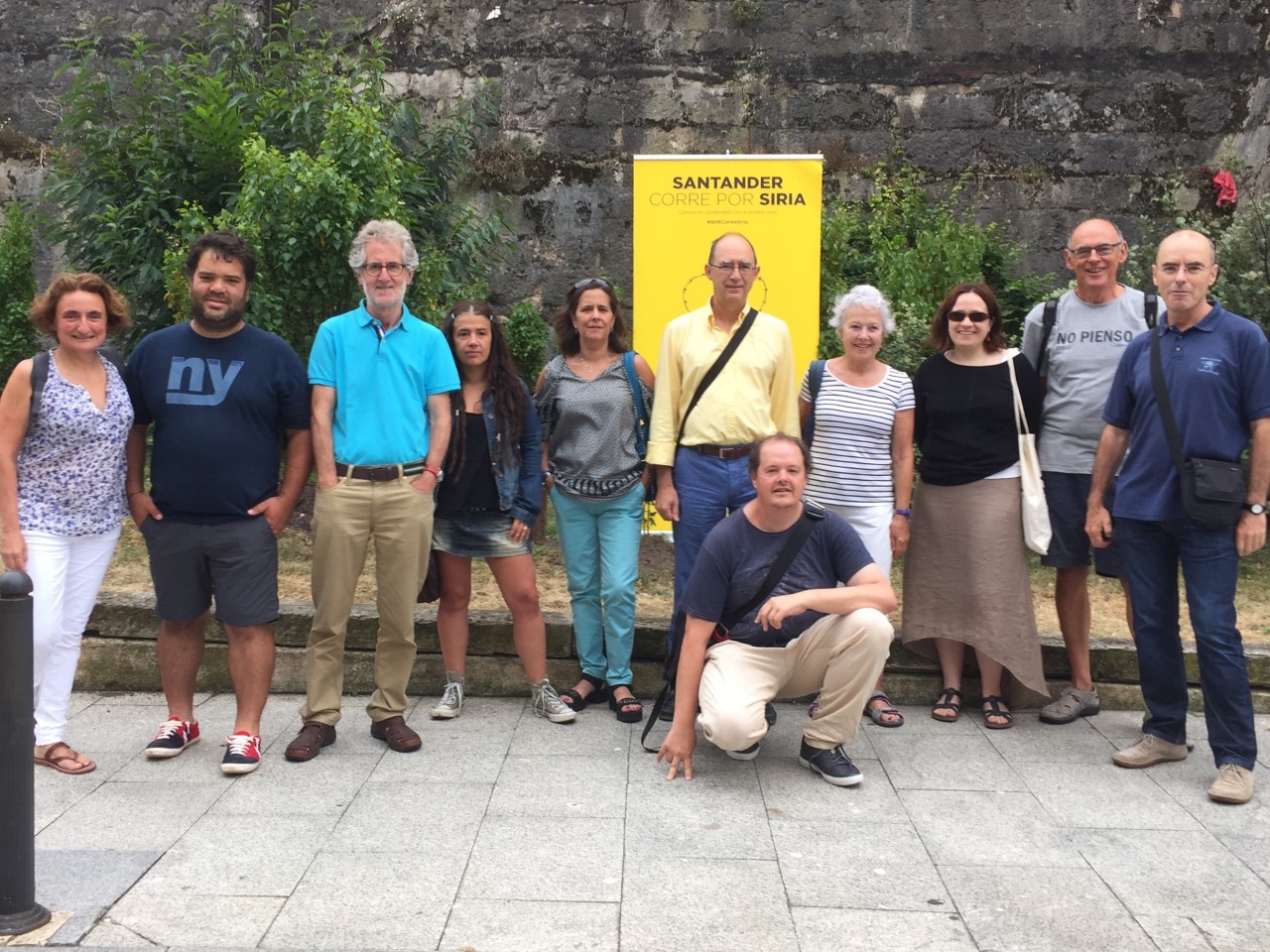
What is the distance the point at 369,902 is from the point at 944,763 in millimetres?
2250

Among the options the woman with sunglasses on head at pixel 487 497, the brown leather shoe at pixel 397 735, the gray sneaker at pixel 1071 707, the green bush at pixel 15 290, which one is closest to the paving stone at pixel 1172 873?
the gray sneaker at pixel 1071 707

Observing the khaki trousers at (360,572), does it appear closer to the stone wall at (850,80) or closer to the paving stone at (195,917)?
the paving stone at (195,917)

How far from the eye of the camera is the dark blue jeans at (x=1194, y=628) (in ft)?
14.0

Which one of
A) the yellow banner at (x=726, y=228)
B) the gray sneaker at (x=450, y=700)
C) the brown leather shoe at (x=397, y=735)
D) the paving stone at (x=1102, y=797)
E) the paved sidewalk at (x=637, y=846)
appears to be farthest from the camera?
the yellow banner at (x=726, y=228)

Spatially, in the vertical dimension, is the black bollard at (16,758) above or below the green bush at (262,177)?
below

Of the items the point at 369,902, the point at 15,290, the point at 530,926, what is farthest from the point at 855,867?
the point at 15,290

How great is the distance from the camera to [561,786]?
4211mm

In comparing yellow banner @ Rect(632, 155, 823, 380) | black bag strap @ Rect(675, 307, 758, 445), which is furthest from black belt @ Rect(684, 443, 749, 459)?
yellow banner @ Rect(632, 155, 823, 380)

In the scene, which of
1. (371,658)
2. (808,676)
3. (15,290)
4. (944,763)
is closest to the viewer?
(808,676)

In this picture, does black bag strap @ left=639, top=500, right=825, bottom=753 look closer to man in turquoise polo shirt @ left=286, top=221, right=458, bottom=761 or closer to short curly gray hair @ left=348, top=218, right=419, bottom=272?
man in turquoise polo shirt @ left=286, top=221, right=458, bottom=761

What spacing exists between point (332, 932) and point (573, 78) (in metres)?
7.74

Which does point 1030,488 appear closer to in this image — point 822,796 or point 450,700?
point 822,796

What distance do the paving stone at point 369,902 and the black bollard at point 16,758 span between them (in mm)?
636

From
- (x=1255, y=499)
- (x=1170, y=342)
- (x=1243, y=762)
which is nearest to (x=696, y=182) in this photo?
(x=1170, y=342)
